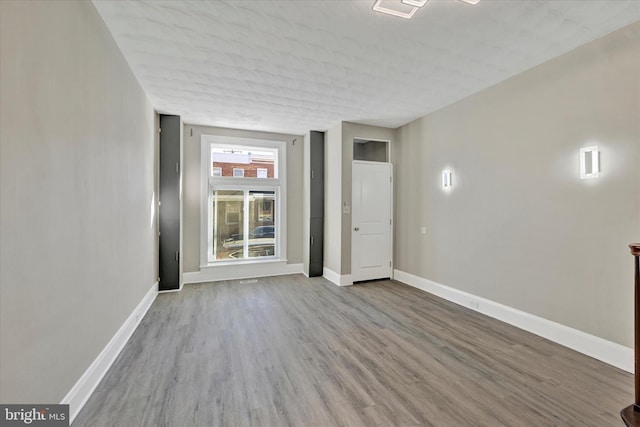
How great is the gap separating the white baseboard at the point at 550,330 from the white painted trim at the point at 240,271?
2.83 meters

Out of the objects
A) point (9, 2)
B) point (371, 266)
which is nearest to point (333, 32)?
point (9, 2)

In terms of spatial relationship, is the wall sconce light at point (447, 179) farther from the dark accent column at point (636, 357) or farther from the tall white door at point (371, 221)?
the dark accent column at point (636, 357)

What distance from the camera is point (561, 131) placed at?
2.69m

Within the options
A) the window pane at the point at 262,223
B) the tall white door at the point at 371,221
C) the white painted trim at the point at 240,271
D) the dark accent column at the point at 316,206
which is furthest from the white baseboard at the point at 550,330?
the window pane at the point at 262,223

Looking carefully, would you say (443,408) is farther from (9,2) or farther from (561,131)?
(9,2)

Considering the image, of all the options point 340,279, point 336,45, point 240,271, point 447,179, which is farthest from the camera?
point 240,271

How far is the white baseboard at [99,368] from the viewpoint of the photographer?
171 cm

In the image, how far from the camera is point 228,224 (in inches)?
203

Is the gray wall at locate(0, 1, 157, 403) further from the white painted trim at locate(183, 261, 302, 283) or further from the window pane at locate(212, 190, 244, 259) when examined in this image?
the window pane at locate(212, 190, 244, 259)

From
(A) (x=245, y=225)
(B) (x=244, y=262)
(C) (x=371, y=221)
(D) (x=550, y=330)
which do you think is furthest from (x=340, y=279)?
(D) (x=550, y=330)

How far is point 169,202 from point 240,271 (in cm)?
178

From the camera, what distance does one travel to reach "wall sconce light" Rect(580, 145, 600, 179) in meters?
2.42

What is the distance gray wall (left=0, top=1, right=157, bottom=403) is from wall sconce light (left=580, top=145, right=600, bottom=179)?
4.10m
